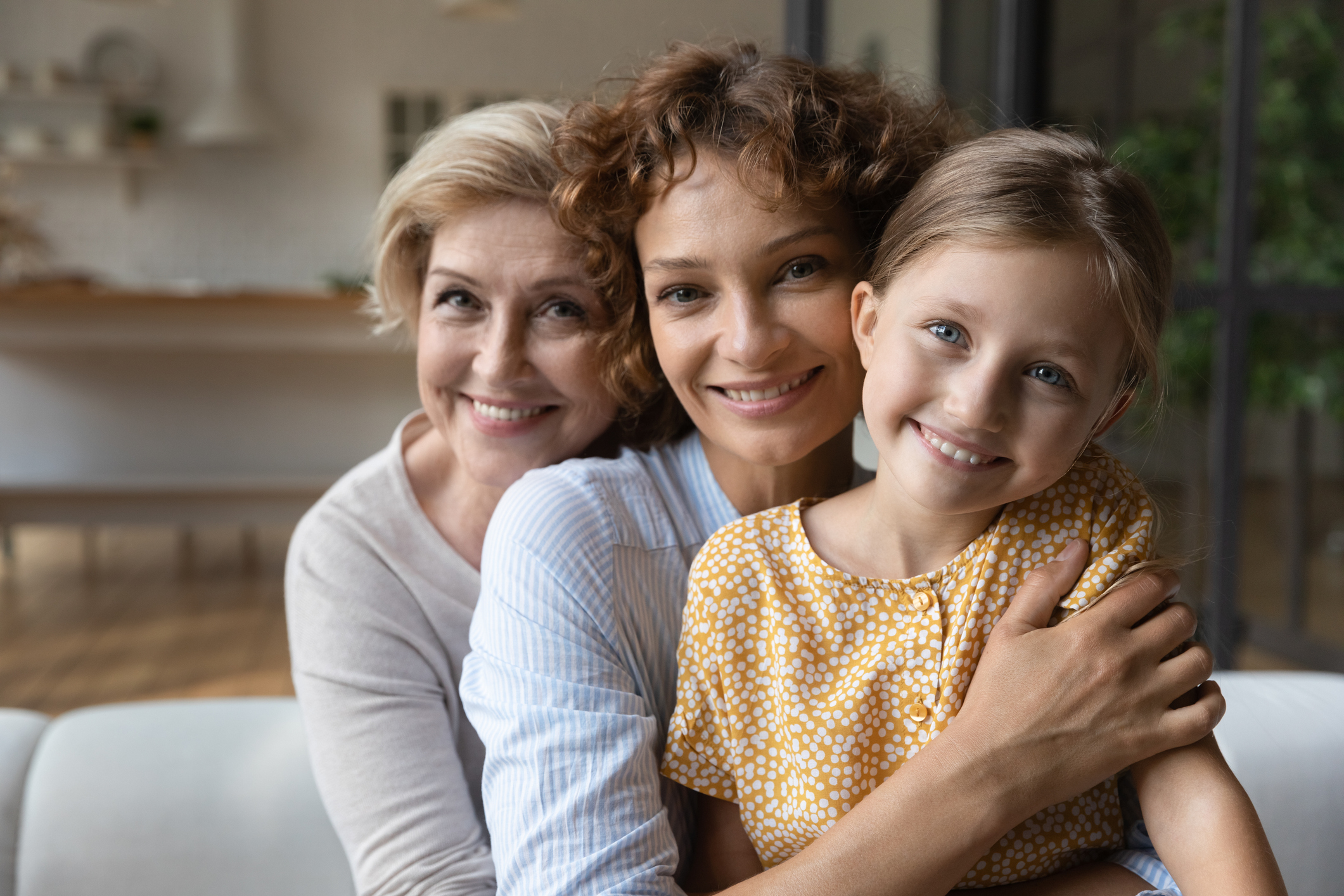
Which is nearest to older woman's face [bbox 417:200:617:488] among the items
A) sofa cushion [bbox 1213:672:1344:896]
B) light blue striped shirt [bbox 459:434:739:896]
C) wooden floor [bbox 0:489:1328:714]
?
light blue striped shirt [bbox 459:434:739:896]

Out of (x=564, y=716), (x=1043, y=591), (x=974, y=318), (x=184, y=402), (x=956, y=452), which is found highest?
(x=974, y=318)

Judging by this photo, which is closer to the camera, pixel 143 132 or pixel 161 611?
pixel 161 611

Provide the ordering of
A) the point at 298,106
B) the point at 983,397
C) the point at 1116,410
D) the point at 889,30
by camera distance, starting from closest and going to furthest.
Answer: the point at 983,397
the point at 1116,410
the point at 889,30
the point at 298,106

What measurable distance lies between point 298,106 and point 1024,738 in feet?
23.6

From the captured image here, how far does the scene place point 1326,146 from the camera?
313 centimetres

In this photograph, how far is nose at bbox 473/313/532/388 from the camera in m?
1.22

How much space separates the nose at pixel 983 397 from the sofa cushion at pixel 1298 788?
780 mm

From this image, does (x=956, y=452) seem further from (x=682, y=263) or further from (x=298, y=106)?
(x=298, y=106)

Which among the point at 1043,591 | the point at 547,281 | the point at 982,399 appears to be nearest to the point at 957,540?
the point at 1043,591

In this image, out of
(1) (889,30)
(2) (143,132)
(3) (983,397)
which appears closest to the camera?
(3) (983,397)

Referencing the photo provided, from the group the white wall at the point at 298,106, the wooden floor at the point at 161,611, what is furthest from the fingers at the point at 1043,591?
the white wall at the point at 298,106

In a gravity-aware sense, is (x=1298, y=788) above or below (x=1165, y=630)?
below

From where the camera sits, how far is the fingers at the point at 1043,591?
3.04 ft

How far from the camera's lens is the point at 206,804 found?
4.41 ft
